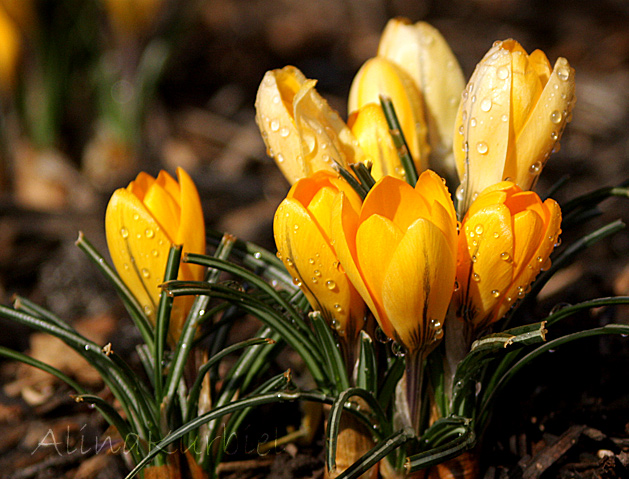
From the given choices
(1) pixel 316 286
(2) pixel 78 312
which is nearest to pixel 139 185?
(1) pixel 316 286

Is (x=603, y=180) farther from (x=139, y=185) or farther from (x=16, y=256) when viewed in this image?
(x=16, y=256)

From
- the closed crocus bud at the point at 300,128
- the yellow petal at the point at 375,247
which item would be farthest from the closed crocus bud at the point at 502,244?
the closed crocus bud at the point at 300,128

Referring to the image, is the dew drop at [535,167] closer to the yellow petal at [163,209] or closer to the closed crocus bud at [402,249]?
the closed crocus bud at [402,249]

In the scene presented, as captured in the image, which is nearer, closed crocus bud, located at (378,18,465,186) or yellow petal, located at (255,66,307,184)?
yellow petal, located at (255,66,307,184)

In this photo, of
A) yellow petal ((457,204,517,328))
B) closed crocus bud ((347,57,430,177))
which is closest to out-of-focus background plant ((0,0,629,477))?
yellow petal ((457,204,517,328))

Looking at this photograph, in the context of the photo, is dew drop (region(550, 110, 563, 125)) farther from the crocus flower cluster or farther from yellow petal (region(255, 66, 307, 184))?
yellow petal (region(255, 66, 307, 184))

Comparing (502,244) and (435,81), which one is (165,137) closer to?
(435,81)
